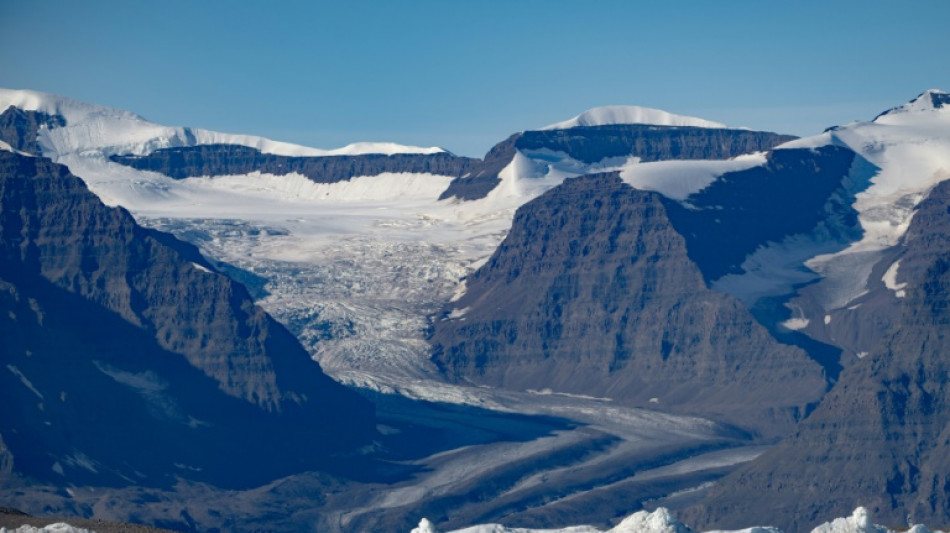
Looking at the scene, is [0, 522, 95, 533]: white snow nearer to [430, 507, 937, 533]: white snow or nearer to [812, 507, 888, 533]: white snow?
[430, 507, 937, 533]: white snow

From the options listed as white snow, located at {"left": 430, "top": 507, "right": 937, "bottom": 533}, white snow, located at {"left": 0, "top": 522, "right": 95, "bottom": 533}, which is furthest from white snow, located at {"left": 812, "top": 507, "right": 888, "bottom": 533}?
white snow, located at {"left": 0, "top": 522, "right": 95, "bottom": 533}

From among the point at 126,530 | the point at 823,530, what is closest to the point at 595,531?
the point at 823,530

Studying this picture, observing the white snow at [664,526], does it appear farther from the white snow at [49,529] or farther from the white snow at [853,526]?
the white snow at [49,529]

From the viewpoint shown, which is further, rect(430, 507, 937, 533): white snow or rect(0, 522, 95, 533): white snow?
rect(0, 522, 95, 533): white snow

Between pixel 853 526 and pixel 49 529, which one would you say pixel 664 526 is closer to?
pixel 853 526

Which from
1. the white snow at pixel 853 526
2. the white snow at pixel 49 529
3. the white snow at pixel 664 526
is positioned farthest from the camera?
the white snow at pixel 853 526

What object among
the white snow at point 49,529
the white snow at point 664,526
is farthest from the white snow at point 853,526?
the white snow at point 49,529

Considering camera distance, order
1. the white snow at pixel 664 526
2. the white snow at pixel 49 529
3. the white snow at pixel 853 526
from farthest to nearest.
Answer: the white snow at pixel 853 526, the white snow at pixel 49 529, the white snow at pixel 664 526

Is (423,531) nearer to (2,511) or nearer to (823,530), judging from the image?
(823,530)

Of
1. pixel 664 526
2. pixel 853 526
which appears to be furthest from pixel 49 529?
pixel 853 526

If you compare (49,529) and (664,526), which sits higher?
(664,526)

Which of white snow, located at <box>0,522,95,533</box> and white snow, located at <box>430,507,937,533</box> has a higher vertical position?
white snow, located at <box>430,507,937,533</box>
